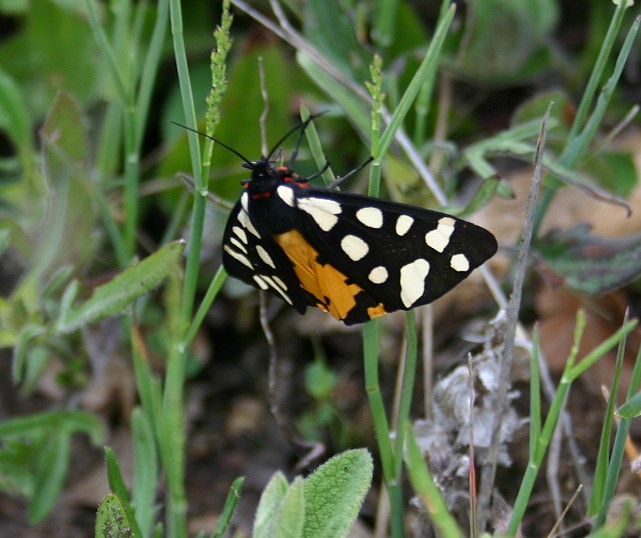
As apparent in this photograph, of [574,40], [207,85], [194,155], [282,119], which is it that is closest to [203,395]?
[282,119]

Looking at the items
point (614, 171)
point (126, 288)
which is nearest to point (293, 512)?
point (126, 288)

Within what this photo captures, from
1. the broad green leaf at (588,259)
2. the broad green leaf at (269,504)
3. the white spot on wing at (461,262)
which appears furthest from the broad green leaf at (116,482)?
the broad green leaf at (588,259)

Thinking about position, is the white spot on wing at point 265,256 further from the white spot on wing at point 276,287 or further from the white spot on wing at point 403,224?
the white spot on wing at point 403,224

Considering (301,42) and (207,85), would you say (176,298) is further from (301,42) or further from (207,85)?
(207,85)

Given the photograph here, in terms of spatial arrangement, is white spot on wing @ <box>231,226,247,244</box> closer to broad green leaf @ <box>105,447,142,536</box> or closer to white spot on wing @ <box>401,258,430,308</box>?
white spot on wing @ <box>401,258,430,308</box>

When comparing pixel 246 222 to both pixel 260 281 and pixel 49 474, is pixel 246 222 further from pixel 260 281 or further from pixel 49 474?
pixel 49 474
